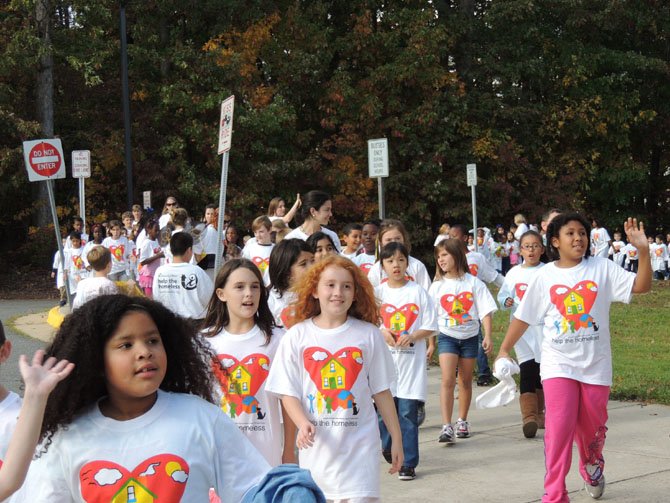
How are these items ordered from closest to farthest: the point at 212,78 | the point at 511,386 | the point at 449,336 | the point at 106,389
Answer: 1. the point at 106,389
2. the point at 511,386
3. the point at 449,336
4. the point at 212,78

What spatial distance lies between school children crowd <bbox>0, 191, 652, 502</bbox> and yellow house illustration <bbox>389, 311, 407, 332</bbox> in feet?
0.03

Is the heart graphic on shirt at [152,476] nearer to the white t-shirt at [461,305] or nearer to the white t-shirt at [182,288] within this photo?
the white t-shirt at [461,305]

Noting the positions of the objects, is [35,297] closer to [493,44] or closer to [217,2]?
[217,2]

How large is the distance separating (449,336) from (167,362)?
5.95 metres

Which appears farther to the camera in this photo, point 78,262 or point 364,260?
point 78,262

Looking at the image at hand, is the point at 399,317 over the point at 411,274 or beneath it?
beneath

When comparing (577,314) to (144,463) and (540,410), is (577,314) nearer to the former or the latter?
(540,410)

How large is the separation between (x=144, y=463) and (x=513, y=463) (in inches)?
206

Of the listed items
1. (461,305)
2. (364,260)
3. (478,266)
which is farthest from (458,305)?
(478,266)

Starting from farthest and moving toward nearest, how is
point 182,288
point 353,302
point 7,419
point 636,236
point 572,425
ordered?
point 182,288 → point 572,425 → point 636,236 → point 353,302 → point 7,419

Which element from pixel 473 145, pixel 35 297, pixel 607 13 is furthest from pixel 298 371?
pixel 607 13

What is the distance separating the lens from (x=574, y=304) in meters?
6.55

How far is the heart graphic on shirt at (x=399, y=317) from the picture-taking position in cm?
785

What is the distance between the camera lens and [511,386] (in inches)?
291
